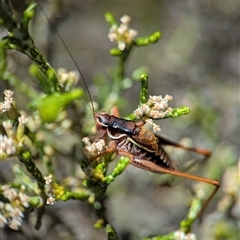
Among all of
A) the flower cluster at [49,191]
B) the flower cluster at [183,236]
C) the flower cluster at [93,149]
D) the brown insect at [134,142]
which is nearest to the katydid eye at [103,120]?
the brown insect at [134,142]

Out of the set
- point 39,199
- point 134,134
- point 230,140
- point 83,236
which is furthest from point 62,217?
point 230,140

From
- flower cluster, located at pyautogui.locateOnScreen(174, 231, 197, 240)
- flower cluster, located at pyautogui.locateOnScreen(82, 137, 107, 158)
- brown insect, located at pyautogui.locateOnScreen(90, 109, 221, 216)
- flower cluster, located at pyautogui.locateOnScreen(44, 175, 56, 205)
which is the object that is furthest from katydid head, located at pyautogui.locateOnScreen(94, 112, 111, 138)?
flower cluster, located at pyautogui.locateOnScreen(174, 231, 197, 240)

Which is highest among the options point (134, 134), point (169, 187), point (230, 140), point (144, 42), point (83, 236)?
point (144, 42)

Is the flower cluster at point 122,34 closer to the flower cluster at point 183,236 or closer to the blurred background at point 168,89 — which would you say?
the blurred background at point 168,89

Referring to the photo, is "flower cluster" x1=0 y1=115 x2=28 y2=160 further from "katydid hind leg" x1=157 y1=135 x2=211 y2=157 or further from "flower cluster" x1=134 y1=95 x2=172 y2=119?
"katydid hind leg" x1=157 y1=135 x2=211 y2=157

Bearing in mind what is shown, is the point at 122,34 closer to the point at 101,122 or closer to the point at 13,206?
the point at 101,122

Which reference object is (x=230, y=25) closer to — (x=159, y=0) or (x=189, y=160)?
(x=159, y=0)
